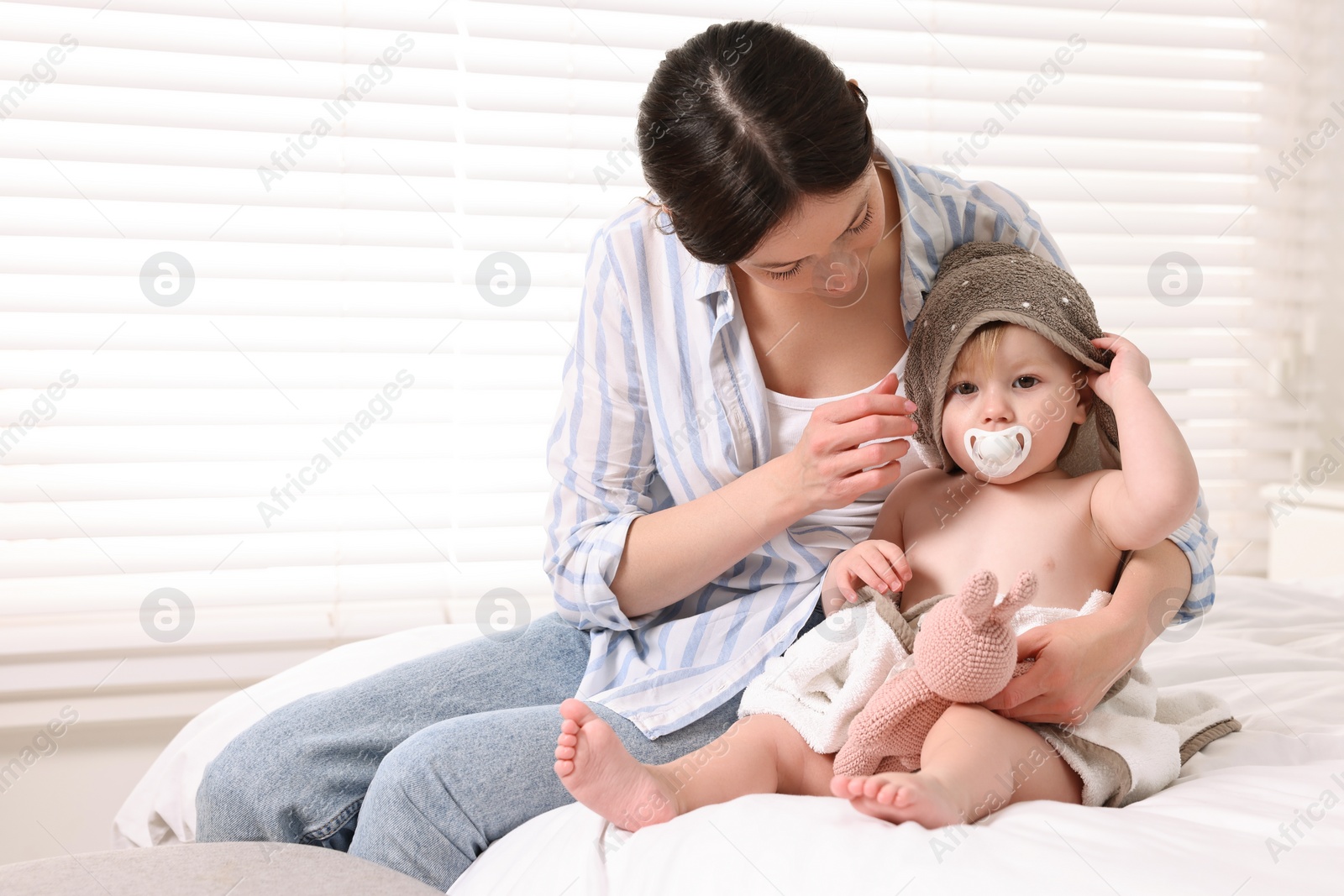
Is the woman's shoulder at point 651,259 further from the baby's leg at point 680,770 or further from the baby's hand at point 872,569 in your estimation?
the baby's leg at point 680,770

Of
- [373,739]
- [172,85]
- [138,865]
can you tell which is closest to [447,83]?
[172,85]

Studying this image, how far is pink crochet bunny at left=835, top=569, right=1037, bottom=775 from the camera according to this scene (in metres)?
0.80

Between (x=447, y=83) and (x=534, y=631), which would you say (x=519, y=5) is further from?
(x=534, y=631)

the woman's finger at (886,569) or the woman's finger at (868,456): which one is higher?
the woman's finger at (868,456)

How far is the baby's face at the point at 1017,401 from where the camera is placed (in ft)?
3.20

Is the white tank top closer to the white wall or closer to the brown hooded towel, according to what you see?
the brown hooded towel

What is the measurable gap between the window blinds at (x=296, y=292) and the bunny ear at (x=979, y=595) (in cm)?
127

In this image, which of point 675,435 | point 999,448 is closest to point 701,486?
point 675,435

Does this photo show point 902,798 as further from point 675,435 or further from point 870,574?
point 675,435

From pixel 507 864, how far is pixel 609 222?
0.71 m

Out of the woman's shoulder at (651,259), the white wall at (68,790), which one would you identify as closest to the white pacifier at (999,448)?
A: the woman's shoulder at (651,259)

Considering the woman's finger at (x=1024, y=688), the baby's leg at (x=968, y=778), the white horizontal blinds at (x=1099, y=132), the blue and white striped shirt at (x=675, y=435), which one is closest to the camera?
the baby's leg at (x=968, y=778)

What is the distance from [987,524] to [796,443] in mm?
221

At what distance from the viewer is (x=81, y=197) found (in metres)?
1.76
